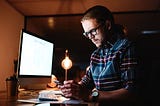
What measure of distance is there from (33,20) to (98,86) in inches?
70.1

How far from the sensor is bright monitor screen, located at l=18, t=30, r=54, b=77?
1766 millimetres

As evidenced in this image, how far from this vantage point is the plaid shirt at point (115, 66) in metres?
1.27

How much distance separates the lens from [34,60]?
195 cm

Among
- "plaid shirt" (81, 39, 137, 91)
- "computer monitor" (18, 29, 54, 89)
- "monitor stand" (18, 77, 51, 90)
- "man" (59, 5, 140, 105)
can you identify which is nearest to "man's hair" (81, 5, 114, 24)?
"man" (59, 5, 140, 105)

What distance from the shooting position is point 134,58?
128cm

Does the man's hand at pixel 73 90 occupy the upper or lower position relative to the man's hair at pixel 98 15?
lower

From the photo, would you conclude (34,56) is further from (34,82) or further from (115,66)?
(115,66)

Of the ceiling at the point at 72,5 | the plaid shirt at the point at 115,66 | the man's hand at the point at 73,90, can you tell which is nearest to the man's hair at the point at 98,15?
the plaid shirt at the point at 115,66

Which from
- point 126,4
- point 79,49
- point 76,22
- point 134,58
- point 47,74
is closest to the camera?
point 134,58

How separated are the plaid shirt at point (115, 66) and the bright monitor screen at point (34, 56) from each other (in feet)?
1.76

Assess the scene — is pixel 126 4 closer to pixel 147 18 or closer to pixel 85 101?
pixel 147 18

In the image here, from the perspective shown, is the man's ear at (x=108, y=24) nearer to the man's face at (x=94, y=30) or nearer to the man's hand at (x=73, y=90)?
the man's face at (x=94, y=30)

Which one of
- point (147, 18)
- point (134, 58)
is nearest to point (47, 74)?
point (134, 58)

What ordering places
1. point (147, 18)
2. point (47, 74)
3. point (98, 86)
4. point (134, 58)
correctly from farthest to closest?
point (147, 18)
point (47, 74)
point (98, 86)
point (134, 58)
